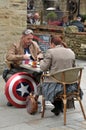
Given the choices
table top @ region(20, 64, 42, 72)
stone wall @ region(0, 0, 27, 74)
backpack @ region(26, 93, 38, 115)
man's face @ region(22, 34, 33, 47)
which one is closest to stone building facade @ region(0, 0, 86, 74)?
stone wall @ region(0, 0, 27, 74)

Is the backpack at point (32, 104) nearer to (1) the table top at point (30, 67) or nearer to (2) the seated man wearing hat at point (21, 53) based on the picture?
(1) the table top at point (30, 67)

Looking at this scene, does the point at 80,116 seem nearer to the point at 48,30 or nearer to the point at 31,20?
the point at 48,30

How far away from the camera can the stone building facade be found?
36.7 ft

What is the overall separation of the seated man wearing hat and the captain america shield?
0.91 feet

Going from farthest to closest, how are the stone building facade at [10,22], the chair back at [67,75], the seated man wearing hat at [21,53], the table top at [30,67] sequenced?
1. the stone building facade at [10,22]
2. the seated man wearing hat at [21,53]
3. the table top at [30,67]
4. the chair back at [67,75]

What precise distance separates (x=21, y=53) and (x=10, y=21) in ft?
11.6

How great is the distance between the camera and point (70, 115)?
7332mm

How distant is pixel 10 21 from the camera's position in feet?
37.1

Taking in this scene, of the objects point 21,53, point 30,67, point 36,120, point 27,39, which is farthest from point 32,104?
point 27,39

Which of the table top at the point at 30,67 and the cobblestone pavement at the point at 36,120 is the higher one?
the table top at the point at 30,67

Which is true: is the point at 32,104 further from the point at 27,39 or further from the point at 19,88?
the point at 27,39

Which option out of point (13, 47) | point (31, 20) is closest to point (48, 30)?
point (31, 20)

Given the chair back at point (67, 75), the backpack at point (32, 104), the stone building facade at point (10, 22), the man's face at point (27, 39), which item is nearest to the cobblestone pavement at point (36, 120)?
the backpack at point (32, 104)

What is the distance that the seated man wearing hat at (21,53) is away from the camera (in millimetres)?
7805
